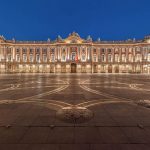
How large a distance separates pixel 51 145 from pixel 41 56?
94710 mm

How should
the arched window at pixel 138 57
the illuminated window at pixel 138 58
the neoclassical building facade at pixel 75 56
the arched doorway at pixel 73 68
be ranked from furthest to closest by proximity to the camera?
the illuminated window at pixel 138 58
the arched window at pixel 138 57
the neoclassical building facade at pixel 75 56
the arched doorway at pixel 73 68

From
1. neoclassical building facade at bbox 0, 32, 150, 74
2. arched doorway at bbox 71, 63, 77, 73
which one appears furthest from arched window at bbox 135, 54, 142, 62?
arched doorway at bbox 71, 63, 77, 73

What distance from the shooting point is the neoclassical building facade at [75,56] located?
301 ft

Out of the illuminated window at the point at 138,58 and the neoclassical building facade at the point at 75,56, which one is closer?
the neoclassical building facade at the point at 75,56

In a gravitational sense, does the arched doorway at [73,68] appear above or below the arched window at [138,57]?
below

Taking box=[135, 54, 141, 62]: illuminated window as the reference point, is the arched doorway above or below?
below

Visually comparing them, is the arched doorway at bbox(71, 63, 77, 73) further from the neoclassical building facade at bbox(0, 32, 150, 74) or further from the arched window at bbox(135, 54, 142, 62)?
the arched window at bbox(135, 54, 142, 62)

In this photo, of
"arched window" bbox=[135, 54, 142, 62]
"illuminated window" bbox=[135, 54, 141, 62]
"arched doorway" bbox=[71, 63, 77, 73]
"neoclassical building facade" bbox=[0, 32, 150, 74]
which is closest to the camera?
"arched doorway" bbox=[71, 63, 77, 73]

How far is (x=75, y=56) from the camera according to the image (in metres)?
93.2

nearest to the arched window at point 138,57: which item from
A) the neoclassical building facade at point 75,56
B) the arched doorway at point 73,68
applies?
the neoclassical building facade at point 75,56

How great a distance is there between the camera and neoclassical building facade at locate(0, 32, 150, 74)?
91.9 meters

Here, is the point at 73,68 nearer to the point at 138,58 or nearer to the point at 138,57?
the point at 138,58

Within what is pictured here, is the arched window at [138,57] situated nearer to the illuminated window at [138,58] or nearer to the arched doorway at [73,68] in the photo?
the illuminated window at [138,58]

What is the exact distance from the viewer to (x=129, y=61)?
95.4m
